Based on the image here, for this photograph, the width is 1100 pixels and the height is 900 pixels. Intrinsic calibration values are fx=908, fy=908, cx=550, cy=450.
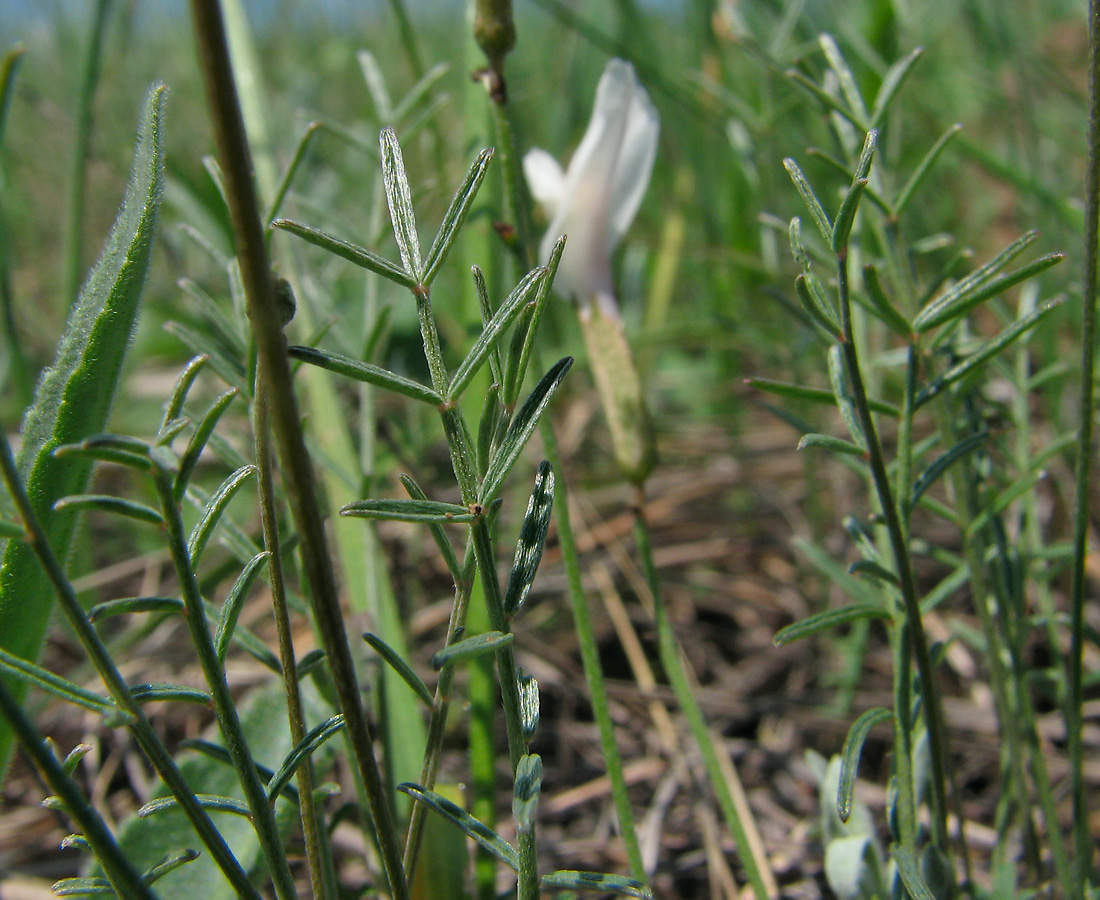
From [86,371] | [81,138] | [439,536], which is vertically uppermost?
[81,138]

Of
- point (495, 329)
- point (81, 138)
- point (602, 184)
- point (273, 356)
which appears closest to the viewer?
point (273, 356)

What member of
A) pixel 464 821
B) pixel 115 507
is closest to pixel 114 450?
pixel 115 507

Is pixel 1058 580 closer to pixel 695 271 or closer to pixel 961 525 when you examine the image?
pixel 961 525

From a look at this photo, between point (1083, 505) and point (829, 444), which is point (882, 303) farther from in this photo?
point (1083, 505)

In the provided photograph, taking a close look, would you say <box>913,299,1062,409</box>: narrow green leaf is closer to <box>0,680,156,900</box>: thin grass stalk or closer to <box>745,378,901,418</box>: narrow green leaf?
<box>745,378,901,418</box>: narrow green leaf

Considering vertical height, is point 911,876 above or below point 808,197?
below

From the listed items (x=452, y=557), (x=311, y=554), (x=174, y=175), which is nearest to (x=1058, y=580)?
(x=452, y=557)

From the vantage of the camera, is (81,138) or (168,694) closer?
(168,694)
